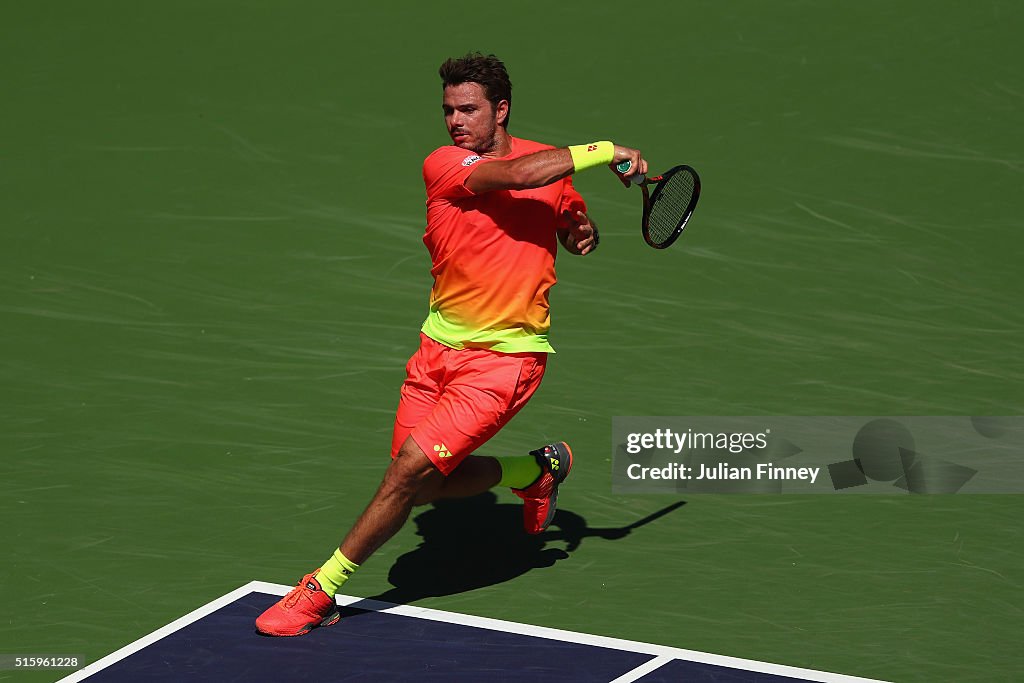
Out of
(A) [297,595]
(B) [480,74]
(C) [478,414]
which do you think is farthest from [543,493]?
(B) [480,74]

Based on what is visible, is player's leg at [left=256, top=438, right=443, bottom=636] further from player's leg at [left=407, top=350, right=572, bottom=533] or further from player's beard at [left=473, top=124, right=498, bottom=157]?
player's beard at [left=473, top=124, right=498, bottom=157]

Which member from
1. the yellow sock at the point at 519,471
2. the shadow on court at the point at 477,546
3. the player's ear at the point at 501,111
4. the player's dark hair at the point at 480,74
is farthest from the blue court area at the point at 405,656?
the player's dark hair at the point at 480,74

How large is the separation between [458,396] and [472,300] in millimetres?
455

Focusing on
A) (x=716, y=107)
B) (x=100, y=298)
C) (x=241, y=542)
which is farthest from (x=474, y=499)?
(x=716, y=107)

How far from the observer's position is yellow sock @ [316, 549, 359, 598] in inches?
326

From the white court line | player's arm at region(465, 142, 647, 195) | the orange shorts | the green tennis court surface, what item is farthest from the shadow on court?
player's arm at region(465, 142, 647, 195)

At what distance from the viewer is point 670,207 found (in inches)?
350

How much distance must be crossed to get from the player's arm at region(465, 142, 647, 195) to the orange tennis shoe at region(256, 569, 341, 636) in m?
1.98

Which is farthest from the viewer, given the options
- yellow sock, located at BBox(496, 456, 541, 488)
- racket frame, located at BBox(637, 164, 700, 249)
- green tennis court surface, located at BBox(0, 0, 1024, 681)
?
→ yellow sock, located at BBox(496, 456, 541, 488)

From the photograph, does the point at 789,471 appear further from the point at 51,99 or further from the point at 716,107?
the point at 51,99

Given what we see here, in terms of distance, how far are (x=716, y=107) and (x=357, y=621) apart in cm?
653

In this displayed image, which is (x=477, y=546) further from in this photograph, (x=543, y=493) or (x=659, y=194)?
(x=659, y=194)

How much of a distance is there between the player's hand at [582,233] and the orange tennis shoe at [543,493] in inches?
44.9

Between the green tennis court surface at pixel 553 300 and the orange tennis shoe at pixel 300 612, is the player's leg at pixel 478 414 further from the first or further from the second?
the orange tennis shoe at pixel 300 612
